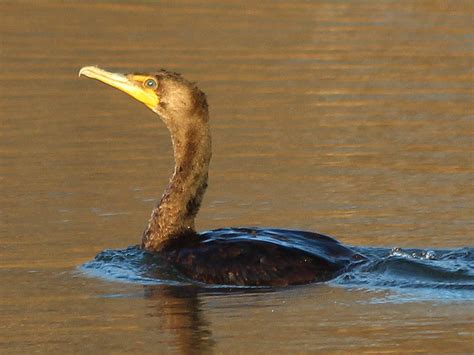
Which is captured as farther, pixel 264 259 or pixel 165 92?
pixel 165 92

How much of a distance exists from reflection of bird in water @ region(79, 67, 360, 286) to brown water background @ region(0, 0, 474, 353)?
0.82 feet

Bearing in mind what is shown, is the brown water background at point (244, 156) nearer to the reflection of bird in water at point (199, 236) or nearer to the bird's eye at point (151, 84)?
the reflection of bird in water at point (199, 236)

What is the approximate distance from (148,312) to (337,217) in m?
2.95

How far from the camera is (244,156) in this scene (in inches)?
571

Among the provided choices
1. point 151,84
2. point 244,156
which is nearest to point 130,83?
point 151,84

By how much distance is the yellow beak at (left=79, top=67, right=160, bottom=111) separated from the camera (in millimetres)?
11383

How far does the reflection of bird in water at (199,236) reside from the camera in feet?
33.5

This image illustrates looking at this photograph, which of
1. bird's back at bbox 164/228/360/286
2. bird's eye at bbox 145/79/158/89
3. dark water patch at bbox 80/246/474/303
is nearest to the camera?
dark water patch at bbox 80/246/474/303

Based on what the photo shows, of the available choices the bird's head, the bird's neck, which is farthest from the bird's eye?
the bird's neck

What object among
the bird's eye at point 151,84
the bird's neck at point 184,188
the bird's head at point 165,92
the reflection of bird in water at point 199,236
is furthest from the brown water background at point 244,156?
the bird's eye at point 151,84

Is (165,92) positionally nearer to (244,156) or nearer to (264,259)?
(264,259)

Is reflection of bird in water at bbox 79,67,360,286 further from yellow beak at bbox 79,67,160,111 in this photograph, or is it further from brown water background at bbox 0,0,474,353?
brown water background at bbox 0,0,474,353

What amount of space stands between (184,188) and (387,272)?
1796 mm

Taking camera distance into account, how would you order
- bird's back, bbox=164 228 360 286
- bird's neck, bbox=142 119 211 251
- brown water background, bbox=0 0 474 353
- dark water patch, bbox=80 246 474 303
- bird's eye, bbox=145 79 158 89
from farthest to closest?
bird's eye, bbox=145 79 158 89
bird's neck, bbox=142 119 211 251
bird's back, bbox=164 228 360 286
dark water patch, bbox=80 246 474 303
brown water background, bbox=0 0 474 353
